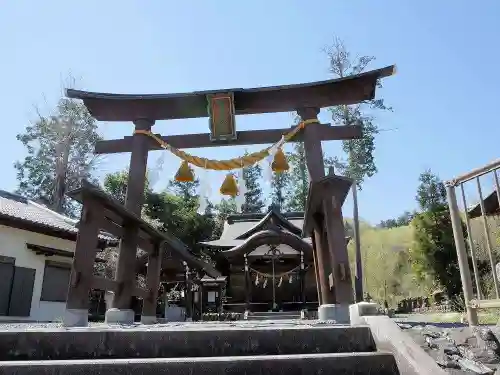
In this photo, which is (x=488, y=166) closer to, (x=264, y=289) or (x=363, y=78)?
(x=363, y=78)

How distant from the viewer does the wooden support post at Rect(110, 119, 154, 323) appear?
8.14 metres

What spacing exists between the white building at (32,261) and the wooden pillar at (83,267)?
882 cm

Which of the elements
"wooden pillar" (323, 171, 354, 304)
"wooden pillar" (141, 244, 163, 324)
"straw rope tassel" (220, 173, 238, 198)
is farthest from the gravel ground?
"wooden pillar" (141, 244, 163, 324)

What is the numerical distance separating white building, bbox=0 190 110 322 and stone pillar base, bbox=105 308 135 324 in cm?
811

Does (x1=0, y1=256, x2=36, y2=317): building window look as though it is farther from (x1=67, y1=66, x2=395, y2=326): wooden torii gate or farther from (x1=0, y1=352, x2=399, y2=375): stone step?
(x1=0, y1=352, x2=399, y2=375): stone step

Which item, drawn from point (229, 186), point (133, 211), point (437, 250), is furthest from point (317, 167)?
point (437, 250)

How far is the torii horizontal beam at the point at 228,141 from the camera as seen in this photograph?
9.16 metres

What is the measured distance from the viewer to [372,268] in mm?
37688

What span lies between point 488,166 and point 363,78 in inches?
219

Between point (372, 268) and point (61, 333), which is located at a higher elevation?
point (372, 268)

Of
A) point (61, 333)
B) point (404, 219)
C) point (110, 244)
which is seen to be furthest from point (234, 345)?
point (404, 219)

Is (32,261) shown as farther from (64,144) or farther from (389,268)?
(389,268)

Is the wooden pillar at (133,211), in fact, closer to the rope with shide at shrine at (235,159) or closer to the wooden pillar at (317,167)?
the rope with shide at shrine at (235,159)

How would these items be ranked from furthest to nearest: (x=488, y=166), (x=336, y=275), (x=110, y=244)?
1. (x=110, y=244)
2. (x=336, y=275)
3. (x=488, y=166)
